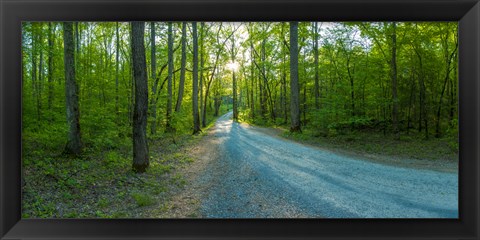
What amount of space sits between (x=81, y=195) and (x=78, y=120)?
3.18 feet

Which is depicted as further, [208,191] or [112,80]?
[112,80]

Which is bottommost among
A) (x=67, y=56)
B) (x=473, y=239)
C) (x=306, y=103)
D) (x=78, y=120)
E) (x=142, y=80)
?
(x=473, y=239)

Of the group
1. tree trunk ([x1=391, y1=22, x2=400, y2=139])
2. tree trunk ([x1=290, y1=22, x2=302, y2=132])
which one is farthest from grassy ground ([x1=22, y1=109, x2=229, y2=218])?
tree trunk ([x1=391, y1=22, x2=400, y2=139])

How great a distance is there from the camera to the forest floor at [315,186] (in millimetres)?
2039

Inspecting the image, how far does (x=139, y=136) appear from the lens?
3506 mm

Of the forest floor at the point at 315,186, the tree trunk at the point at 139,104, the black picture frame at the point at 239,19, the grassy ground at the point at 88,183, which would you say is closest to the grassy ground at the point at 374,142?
the forest floor at the point at 315,186

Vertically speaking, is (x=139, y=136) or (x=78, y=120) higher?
(x=78, y=120)

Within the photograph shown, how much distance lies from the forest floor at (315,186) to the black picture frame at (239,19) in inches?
3.9

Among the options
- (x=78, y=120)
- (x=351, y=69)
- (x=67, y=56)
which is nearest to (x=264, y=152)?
(x=351, y=69)

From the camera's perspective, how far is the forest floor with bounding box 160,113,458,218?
204cm

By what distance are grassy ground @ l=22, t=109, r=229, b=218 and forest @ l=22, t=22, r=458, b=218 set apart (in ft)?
0.04

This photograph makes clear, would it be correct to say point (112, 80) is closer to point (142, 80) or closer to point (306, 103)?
point (142, 80)

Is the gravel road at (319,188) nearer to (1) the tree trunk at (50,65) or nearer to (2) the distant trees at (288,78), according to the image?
(2) the distant trees at (288,78)

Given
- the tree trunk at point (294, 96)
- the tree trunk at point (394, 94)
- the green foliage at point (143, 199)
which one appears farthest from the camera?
the tree trunk at point (294, 96)
